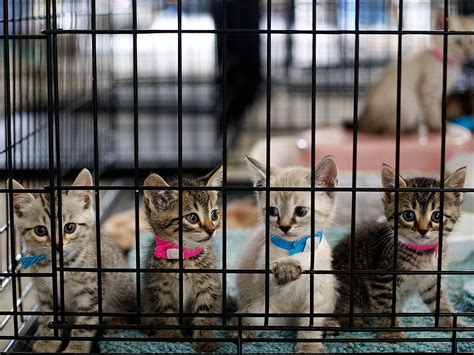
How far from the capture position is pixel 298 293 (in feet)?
6.56

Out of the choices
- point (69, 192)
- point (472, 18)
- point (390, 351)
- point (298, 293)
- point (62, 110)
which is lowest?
point (390, 351)

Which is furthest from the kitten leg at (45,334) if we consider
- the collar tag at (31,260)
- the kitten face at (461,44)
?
the kitten face at (461,44)

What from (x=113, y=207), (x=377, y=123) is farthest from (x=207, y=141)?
(x=113, y=207)

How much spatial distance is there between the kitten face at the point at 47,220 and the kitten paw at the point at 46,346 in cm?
25

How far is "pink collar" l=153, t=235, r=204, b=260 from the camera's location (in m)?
2.01

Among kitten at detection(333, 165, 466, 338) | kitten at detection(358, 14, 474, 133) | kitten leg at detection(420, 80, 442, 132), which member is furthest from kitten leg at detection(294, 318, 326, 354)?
kitten leg at detection(420, 80, 442, 132)

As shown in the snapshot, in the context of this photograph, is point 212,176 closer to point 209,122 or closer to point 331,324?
point 331,324

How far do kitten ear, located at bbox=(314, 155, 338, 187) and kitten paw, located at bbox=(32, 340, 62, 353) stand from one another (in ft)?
2.51

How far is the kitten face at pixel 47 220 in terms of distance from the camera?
78.6 inches

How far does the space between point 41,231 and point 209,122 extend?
366 cm

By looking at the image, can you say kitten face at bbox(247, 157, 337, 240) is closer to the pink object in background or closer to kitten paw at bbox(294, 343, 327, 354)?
kitten paw at bbox(294, 343, 327, 354)

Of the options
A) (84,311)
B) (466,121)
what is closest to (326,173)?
(84,311)

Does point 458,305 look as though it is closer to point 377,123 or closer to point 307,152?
point 307,152

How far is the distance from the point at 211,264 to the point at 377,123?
2.73 m
